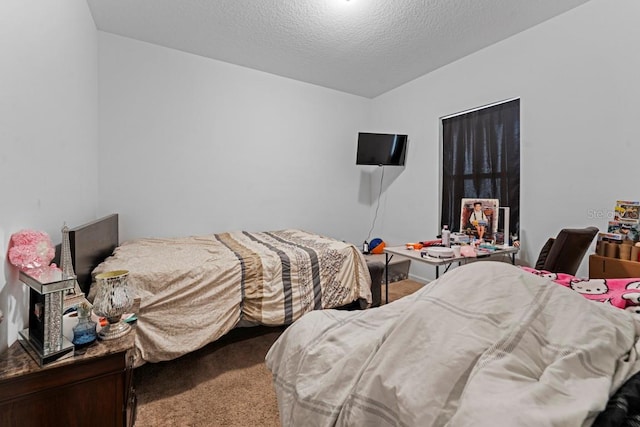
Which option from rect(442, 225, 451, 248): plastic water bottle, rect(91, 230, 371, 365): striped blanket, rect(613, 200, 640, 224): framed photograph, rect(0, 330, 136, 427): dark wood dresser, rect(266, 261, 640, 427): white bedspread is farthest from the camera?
rect(442, 225, 451, 248): plastic water bottle

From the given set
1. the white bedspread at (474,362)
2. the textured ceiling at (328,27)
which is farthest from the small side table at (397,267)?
the white bedspread at (474,362)

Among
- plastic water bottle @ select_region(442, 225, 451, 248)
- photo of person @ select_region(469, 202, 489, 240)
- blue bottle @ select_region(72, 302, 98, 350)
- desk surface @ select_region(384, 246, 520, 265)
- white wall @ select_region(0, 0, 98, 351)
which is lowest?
blue bottle @ select_region(72, 302, 98, 350)

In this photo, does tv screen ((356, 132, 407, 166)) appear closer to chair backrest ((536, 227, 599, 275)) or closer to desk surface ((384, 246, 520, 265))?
desk surface ((384, 246, 520, 265))

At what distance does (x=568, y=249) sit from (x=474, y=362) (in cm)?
176

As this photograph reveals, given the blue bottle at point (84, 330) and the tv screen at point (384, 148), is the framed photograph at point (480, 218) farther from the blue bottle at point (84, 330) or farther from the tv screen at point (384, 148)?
the blue bottle at point (84, 330)

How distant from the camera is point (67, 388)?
1.00 meters

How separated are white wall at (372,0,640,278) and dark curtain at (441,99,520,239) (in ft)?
0.35

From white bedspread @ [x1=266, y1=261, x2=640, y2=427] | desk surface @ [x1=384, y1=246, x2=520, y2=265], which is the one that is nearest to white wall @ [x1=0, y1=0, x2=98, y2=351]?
white bedspread @ [x1=266, y1=261, x2=640, y2=427]

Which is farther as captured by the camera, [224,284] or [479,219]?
[479,219]

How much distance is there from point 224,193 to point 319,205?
1.34 m

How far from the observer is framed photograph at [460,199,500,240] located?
8.68 ft

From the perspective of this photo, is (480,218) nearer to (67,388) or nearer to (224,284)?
(224,284)

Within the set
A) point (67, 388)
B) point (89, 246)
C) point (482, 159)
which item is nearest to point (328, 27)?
point (482, 159)

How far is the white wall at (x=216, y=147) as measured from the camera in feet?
9.59
